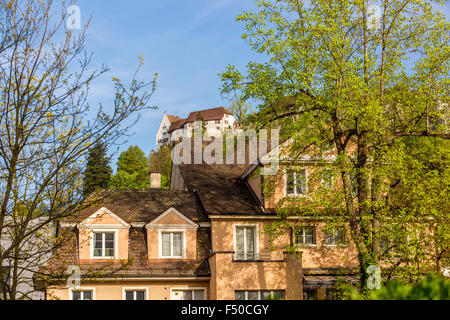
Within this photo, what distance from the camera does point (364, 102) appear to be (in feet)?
78.5

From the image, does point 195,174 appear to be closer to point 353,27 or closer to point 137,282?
point 137,282

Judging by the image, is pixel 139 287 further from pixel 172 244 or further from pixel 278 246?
pixel 278 246

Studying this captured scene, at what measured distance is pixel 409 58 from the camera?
25609 millimetres

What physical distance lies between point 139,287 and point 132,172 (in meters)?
47.8

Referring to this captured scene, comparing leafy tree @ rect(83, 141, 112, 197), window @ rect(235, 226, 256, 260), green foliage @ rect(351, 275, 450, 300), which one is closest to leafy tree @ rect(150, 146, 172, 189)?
window @ rect(235, 226, 256, 260)

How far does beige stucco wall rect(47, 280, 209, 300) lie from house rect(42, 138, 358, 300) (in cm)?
5

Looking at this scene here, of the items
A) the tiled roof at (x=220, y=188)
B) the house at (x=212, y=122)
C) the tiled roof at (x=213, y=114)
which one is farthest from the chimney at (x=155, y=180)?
the tiled roof at (x=213, y=114)

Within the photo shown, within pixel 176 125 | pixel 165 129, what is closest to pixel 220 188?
pixel 176 125

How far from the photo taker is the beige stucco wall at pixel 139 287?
2708 cm

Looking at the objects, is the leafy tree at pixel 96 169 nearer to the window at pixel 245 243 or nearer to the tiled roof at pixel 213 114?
the window at pixel 245 243

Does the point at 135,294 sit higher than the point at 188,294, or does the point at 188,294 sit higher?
the point at 135,294

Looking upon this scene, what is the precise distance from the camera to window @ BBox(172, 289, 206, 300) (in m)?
28.1

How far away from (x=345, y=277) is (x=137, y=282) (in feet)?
34.7
